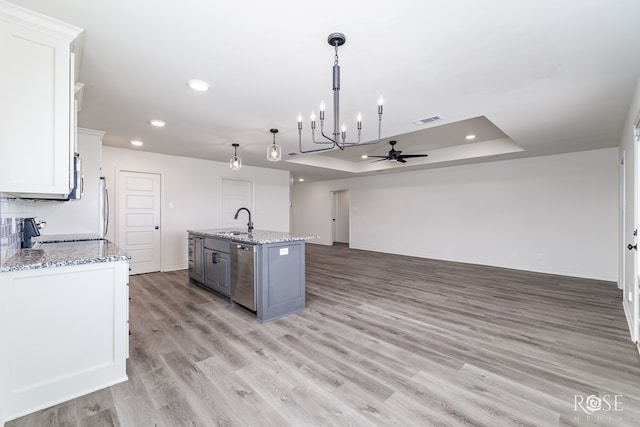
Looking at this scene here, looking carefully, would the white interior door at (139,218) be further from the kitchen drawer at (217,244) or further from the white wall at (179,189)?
the kitchen drawer at (217,244)

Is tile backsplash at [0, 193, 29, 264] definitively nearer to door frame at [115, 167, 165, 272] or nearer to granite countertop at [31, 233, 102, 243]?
granite countertop at [31, 233, 102, 243]

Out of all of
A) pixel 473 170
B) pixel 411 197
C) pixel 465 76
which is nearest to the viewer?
pixel 465 76

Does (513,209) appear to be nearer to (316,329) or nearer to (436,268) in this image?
(436,268)

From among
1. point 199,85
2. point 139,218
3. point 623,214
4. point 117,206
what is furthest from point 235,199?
point 623,214

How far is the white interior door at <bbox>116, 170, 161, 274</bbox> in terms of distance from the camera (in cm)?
532

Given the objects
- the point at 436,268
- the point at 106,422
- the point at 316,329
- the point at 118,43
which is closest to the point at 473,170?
the point at 436,268

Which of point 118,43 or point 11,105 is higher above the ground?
point 118,43

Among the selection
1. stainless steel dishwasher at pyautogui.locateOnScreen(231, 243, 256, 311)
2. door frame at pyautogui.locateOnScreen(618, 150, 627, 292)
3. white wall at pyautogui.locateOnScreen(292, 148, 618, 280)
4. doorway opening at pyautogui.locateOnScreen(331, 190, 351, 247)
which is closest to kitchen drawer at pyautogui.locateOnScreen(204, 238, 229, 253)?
stainless steel dishwasher at pyautogui.locateOnScreen(231, 243, 256, 311)

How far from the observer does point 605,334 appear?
9.49ft

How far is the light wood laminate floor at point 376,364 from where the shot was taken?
1.76m

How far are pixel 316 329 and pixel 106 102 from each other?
3304 millimetres

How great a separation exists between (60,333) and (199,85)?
Result: 7.18 ft

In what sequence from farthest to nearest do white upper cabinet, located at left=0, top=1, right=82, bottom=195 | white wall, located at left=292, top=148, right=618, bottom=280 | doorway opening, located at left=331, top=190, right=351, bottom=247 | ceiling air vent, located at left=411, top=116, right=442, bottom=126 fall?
doorway opening, located at left=331, top=190, right=351, bottom=247 < white wall, located at left=292, top=148, right=618, bottom=280 < ceiling air vent, located at left=411, top=116, right=442, bottom=126 < white upper cabinet, located at left=0, top=1, right=82, bottom=195

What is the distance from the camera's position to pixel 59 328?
1.86 metres
